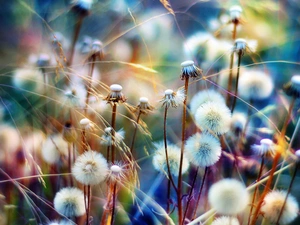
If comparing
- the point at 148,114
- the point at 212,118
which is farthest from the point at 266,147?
the point at 148,114

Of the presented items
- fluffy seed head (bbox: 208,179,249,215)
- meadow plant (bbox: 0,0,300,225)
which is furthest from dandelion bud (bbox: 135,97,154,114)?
fluffy seed head (bbox: 208,179,249,215)

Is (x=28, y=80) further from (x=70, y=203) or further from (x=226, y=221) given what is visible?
(x=226, y=221)

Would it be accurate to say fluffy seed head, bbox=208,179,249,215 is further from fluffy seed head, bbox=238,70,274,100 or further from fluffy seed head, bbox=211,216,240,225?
fluffy seed head, bbox=238,70,274,100

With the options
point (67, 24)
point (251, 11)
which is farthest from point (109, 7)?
point (251, 11)

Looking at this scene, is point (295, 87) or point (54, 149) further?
point (54, 149)

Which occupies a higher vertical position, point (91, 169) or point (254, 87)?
point (254, 87)

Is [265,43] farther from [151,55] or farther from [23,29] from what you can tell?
[23,29]
